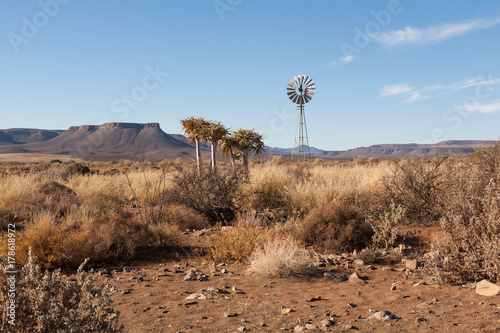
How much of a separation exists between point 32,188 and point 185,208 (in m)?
6.25

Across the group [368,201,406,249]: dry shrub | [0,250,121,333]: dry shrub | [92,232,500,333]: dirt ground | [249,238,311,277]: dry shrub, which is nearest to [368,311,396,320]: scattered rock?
[92,232,500,333]: dirt ground

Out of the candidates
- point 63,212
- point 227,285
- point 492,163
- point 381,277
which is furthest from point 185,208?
point 492,163

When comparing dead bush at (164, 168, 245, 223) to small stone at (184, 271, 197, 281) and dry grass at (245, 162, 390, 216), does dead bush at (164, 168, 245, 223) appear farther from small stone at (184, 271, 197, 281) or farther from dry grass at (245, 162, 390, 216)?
small stone at (184, 271, 197, 281)

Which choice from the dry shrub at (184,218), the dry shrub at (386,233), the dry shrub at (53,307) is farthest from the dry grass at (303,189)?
the dry shrub at (53,307)

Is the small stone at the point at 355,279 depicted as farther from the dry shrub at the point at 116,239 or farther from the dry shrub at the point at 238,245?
the dry shrub at the point at 116,239

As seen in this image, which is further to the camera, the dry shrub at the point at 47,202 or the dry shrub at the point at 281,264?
the dry shrub at the point at 47,202

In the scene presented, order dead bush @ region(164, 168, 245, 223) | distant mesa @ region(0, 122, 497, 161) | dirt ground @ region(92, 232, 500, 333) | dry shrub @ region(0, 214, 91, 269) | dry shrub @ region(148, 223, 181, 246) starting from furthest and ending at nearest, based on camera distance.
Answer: distant mesa @ region(0, 122, 497, 161) < dead bush @ region(164, 168, 245, 223) < dry shrub @ region(148, 223, 181, 246) < dry shrub @ region(0, 214, 91, 269) < dirt ground @ region(92, 232, 500, 333)

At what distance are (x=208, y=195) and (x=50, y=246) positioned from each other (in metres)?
4.38

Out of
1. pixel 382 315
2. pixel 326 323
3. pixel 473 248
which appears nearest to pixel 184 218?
pixel 326 323

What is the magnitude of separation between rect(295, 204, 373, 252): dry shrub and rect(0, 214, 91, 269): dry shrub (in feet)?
13.7

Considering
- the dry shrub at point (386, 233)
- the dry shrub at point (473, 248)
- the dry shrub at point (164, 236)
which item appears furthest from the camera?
the dry shrub at point (164, 236)

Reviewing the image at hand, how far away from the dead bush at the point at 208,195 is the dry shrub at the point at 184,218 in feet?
0.78

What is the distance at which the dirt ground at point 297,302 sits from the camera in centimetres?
374

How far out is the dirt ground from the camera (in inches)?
147
